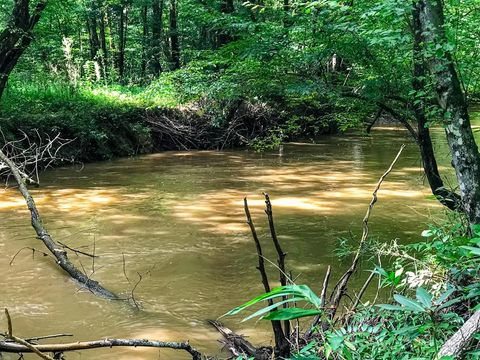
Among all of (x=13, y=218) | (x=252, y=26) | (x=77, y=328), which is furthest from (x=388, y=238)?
(x=13, y=218)

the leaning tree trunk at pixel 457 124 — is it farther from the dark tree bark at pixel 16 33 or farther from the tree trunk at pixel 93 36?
the tree trunk at pixel 93 36

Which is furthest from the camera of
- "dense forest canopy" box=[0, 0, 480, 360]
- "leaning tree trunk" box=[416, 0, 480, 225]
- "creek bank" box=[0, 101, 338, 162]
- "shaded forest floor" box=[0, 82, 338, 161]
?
"shaded forest floor" box=[0, 82, 338, 161]

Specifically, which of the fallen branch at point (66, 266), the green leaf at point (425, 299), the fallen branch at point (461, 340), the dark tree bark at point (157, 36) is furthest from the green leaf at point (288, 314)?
the dark tree bark at point (157, 36)

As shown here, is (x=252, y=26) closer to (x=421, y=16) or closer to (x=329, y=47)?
(x=329, y=47)

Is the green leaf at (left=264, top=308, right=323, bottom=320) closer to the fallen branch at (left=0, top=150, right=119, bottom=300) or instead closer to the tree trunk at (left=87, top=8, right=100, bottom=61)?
the fallen branch at (left=0, top=150, right=119, bottom=300)

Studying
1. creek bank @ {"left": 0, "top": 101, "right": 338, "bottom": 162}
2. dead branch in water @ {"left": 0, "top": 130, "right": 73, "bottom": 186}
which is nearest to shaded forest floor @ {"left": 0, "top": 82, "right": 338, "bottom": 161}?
creek bank @ {"left": 0, "top": 101, "right": 338, "bottom": 162}

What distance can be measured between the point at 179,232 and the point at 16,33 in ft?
23.0

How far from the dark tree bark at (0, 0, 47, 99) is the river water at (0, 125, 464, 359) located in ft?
9.21

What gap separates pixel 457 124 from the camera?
4.32 meters

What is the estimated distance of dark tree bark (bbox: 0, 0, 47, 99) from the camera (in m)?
11.4

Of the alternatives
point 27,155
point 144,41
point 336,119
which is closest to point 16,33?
point 27,155

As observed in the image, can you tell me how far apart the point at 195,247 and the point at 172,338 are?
101 inches

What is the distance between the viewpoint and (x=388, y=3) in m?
3.94

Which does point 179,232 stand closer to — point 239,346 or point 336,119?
point 336,119
